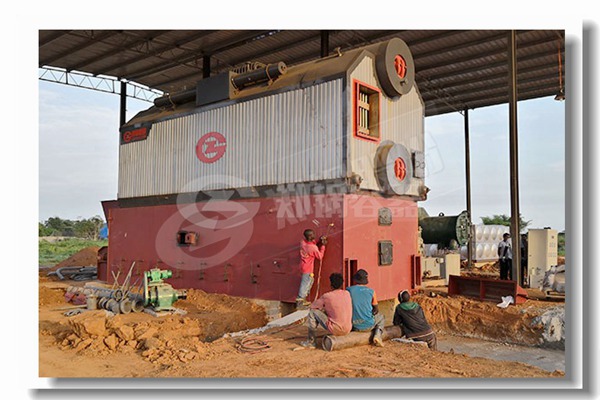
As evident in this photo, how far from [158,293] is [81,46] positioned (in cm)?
1406

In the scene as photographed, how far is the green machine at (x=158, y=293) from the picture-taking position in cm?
1211

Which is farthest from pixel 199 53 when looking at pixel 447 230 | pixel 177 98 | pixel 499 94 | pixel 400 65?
pixel 499 94

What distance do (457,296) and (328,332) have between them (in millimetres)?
7993

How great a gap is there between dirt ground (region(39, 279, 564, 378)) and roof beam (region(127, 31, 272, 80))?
1199 cm

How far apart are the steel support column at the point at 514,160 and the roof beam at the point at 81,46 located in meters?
14.9

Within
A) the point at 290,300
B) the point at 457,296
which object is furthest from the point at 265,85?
the point at 457,296

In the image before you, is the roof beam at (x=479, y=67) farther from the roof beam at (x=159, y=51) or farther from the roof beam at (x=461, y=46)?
the roof beam at (x=159, y=51)

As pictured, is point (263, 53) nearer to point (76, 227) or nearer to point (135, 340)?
point (135, 340)

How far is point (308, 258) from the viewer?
38.1 ft

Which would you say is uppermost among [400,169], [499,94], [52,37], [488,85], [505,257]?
[52,37]

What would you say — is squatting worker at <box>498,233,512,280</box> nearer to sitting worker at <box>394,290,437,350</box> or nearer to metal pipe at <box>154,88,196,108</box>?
sitting worker at <box>394,290,437,350</box>

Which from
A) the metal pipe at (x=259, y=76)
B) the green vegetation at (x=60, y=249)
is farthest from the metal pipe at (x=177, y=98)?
the green vegetation at (x=60, y=249)

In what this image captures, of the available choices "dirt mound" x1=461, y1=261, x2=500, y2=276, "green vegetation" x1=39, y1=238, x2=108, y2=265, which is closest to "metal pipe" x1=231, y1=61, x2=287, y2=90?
"dirt mound" x1=461, y1=261, x2=500, y2=276

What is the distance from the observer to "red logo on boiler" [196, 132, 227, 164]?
14.5 metres
